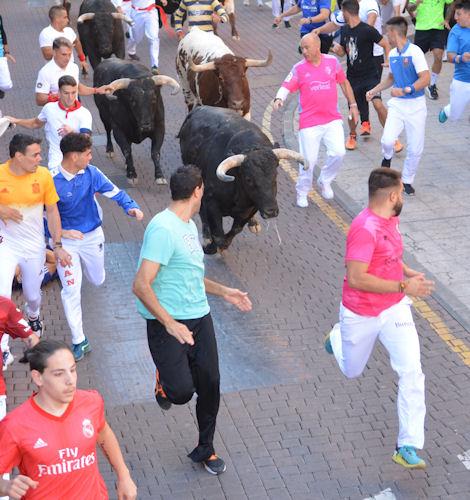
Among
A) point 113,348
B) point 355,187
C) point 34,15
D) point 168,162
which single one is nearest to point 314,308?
point 113,348

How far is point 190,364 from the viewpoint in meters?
7.17

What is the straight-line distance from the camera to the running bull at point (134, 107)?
44.5 ft

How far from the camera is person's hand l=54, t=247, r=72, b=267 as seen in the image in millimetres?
8547

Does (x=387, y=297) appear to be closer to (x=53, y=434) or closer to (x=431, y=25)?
(x=53, y=434)

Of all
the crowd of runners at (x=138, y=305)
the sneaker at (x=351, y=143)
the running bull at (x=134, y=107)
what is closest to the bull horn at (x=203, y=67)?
the running bull at (x=134, y=107)

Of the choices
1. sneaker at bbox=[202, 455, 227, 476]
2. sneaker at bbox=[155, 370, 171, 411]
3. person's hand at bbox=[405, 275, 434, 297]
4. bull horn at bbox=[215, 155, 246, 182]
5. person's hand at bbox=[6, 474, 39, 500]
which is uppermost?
person's hand at bbox=[6, 474, 39, 500]

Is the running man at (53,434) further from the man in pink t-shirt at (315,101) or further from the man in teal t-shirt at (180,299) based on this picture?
the man in pink t-shirt at (315,101)

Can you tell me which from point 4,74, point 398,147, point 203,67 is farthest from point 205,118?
point 4,74

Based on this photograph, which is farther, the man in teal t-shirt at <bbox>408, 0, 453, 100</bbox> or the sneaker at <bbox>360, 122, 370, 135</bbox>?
the man in teal t-shirt at <bbox>408, 0, 453, 100</bbox>

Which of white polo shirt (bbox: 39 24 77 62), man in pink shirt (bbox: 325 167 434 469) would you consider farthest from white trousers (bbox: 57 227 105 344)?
white polo shirt (bbox: 39 24 77 62)

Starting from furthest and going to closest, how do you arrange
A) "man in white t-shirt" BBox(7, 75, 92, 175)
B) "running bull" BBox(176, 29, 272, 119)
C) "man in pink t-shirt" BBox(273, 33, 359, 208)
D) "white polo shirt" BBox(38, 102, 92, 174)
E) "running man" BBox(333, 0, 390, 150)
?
1. "running man" BBox(333, 0, 390, 150)
2. "running bull" BBox(176, 29, 272, 119)
3. "man in pink t-shirt" BBox(273, 33, 359, 208)
4. "white polo shirt" BBox(38, 102, 92, 174)
5. "man in white t-shirt" BBox(7, 75, 92, 175)

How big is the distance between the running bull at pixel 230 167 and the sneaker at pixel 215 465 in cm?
349

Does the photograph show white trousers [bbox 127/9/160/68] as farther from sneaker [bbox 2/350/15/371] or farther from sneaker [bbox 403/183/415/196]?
sneaker [bbox 2/350/15/371]

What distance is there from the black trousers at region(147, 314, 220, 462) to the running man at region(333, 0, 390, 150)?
25.5 feet
